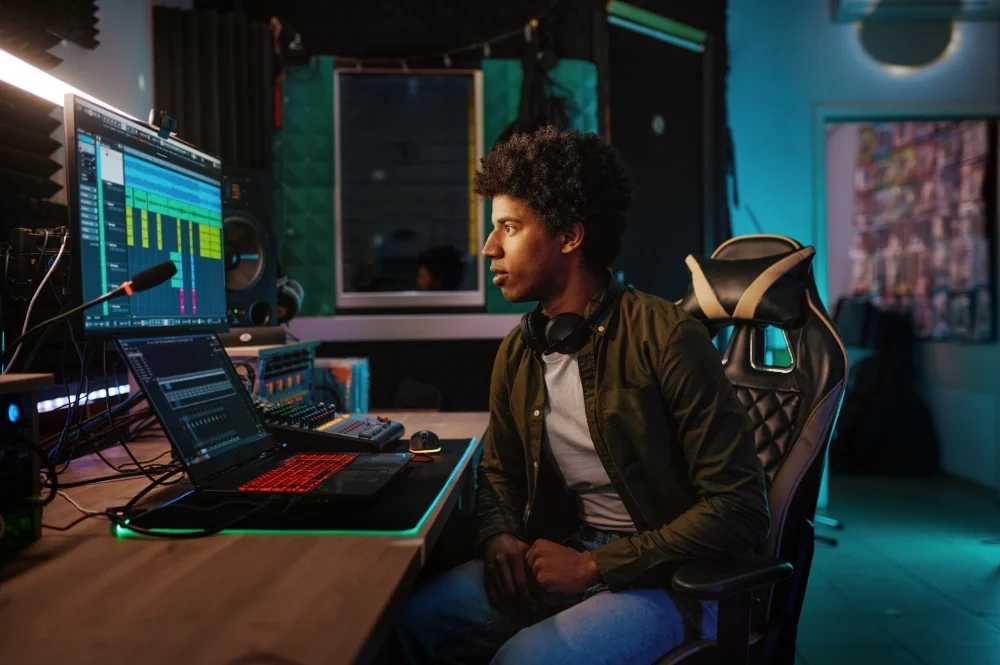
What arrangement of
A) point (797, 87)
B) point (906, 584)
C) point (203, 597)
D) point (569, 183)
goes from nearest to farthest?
point (203, 597) < point (569, 183) < point (906, 584) < point (797, 87)

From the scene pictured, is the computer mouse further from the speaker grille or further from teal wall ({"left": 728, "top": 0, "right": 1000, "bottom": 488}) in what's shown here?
teal wall ({"left": 728, "top": 0, "right": 1000, "bottom": 488})

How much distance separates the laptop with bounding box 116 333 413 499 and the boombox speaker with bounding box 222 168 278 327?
0.77 metres

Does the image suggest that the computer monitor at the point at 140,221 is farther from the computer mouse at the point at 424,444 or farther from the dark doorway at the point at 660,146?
the dark doorway at the point at 660,146

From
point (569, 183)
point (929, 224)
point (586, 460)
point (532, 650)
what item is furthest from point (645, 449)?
point (929, 224)

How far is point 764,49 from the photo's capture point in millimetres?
3852

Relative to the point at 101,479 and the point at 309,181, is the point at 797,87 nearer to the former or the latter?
the point at 309,181

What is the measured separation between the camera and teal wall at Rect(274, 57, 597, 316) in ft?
11.6

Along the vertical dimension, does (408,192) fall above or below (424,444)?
above

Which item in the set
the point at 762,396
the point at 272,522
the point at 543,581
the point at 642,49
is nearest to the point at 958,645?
the point at 762,396

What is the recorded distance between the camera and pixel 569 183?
1.37 meters

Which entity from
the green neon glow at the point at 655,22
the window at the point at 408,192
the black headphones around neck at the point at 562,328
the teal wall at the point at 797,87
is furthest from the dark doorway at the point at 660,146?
the black headphones around neck at the point at 562,328

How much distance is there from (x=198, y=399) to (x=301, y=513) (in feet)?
1.05

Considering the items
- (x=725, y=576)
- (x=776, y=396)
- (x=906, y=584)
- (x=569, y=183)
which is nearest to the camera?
(x=725, y=576)

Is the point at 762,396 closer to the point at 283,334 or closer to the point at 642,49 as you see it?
the point at 283,334
